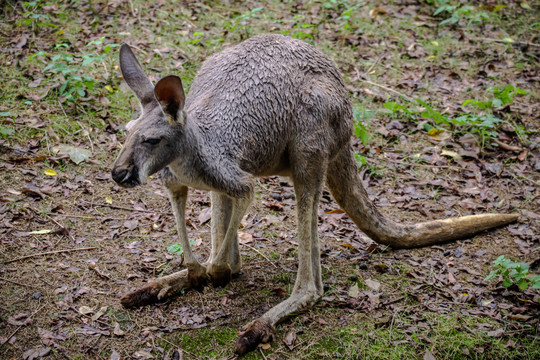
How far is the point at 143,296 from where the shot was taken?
413cm

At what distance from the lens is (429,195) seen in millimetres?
5953

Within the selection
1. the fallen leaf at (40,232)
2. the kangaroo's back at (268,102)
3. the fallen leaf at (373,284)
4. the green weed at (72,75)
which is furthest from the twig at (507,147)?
the fallen leaf at (40,232)

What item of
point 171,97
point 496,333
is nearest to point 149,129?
point 171,97

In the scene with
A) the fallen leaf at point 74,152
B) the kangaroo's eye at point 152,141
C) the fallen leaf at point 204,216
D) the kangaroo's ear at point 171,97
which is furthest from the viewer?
the fallen leaf at point 74,152

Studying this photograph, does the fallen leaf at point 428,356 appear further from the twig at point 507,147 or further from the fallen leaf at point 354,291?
the twig at point 507,147

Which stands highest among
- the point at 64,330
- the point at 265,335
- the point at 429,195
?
the point at 64,330

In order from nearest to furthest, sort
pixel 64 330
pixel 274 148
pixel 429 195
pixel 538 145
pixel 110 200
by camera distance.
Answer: pixel 64 330 → pixel 274 148 → pixel 110 200 → pixel 429 195 → pixel 538 145

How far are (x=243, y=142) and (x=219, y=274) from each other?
1.17 meters

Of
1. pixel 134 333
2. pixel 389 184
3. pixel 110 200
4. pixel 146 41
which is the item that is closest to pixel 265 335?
pixel 134 333

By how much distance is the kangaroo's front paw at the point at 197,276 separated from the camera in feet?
13.9

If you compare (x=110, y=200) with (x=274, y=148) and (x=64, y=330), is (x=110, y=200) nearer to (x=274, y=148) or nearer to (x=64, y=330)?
(x=64, y=330)

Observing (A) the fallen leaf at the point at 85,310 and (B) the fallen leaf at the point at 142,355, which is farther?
(A) the fallen leaf at the point at 85,310

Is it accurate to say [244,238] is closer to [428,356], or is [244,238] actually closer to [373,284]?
[373,284]

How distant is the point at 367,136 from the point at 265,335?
3210 millimetres
